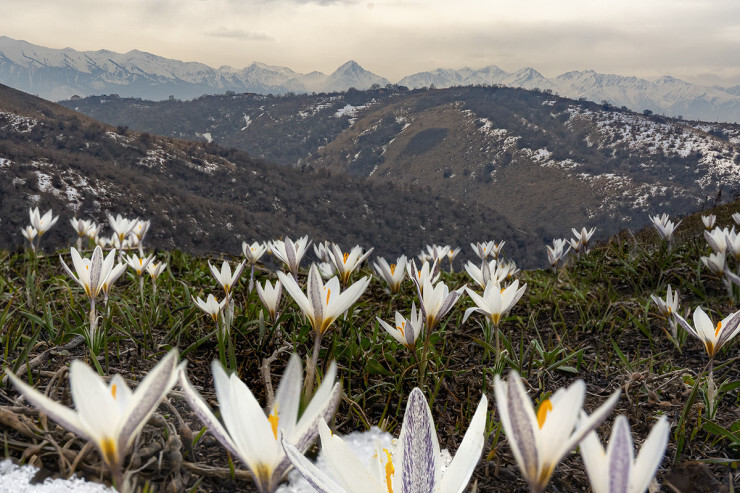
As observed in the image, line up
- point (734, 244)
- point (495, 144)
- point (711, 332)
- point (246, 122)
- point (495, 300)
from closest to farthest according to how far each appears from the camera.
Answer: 1. point (711, 332)
2. point (495, 300)
3. point (734, 244)
4. point (495, 144)
5. point (246, 122)

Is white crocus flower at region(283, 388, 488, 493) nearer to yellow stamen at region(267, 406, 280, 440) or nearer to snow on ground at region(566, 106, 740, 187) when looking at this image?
yellow stamen at region(267, 406, 280, 440)

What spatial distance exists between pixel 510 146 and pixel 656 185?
33929 millimetres

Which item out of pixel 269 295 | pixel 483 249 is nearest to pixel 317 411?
pixel 269 295

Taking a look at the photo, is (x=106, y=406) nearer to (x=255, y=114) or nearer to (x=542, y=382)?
(x=542, y=382)

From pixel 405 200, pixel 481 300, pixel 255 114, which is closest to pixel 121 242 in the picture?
pixel 481 300

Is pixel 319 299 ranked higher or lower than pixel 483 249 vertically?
higher

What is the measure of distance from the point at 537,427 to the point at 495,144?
120 m

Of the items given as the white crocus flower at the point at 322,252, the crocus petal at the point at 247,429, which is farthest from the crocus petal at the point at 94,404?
the white crocus flower at the point at 322,252

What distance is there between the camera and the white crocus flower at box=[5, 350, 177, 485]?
587 millimetres

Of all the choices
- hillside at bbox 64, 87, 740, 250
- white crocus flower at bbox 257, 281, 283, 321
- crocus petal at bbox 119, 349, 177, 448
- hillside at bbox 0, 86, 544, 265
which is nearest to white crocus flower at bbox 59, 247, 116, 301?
white crocus flower at bbox 257, 281, 283, 321

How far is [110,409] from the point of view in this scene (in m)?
0.62

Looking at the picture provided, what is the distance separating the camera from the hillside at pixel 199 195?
3747 centimetres

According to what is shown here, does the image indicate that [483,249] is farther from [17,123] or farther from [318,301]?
[17,123]

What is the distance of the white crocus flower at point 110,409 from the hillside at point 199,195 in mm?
29760
